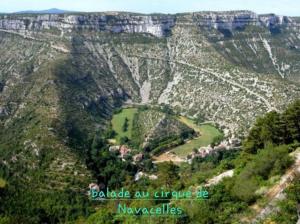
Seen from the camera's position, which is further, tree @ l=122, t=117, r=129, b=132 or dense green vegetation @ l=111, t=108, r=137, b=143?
tree @ l=122, t=117, r=129, b=132

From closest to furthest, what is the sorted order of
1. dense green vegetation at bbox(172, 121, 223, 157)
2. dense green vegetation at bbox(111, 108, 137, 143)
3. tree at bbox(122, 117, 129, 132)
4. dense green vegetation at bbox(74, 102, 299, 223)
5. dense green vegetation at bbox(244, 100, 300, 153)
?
dense green vegetation at bbox(74, 102, 299, 223), dense green vegetation at bbox(244, 100, 300, 153), dense green vegetation at bbox(172, 121, 223, 157), dense green vegetation at bbox(111, 108, 137, 143), tree at bbox(122, 117, 129, 132)

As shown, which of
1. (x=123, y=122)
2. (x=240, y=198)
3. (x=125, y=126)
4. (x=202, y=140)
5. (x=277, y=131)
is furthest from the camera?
(x=123, y=122)

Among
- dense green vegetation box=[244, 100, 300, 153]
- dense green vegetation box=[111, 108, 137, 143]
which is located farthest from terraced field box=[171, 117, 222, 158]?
dense green vegetation box=[244, 100, 300, 153]

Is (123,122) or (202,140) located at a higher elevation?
(123,122)

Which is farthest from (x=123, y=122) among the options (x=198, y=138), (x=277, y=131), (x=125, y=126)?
(x=277, y=131)

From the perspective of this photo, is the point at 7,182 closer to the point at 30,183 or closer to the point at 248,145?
the point at 30,183

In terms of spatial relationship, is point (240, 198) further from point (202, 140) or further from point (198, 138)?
point (198, 138)

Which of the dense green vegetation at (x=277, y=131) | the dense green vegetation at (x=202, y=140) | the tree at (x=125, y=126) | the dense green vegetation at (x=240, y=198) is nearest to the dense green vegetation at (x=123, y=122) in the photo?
the tree at (x=125, y=126)

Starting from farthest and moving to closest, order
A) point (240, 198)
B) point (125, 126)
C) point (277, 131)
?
point (125, 126), point (277, 131), point (240, 198)

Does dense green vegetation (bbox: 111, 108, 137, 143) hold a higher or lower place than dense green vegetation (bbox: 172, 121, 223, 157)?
higher

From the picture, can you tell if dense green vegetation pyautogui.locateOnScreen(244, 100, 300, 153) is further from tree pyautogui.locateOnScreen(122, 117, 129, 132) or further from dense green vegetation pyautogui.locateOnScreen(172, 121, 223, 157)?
tree pyautogui.locateOnScreen(122, 117, 129, 132)

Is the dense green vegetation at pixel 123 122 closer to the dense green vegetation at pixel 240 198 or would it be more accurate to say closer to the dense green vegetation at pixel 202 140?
the dense green vegetation at pixel 202 140

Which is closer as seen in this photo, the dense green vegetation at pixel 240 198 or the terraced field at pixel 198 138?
the dense green vegetation at pixel 240 198
